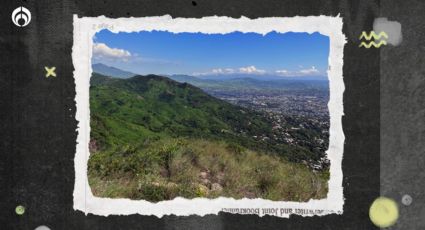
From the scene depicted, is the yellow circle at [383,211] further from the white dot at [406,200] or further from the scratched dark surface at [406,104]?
the scratched dark surface at [406,104]

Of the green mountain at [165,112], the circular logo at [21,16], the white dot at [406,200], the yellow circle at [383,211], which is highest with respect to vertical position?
the circular logo at [21,16]

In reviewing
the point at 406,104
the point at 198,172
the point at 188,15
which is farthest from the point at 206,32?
the point at 406,104

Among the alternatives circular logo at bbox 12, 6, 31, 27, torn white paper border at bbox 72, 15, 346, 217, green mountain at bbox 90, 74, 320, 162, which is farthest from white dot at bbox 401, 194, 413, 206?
green mountain at bbox 90, 74, 320, 162

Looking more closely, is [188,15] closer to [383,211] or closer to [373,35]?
[373,35]

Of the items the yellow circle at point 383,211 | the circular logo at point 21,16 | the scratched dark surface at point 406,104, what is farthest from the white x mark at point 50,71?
the yellow circle at point 383,211

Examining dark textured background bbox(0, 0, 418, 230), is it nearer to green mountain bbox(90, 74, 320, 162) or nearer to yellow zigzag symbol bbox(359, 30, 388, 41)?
yellow zigzag symbol bbox(359, 30, 388, 41)

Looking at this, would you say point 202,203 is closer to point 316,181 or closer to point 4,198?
point 316,181
